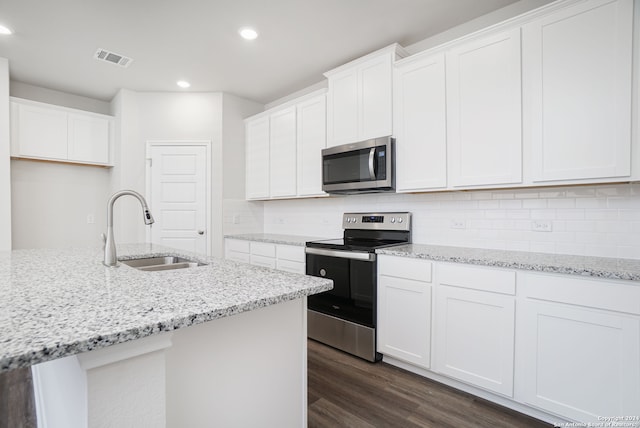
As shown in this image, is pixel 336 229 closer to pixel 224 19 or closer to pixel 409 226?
pixel 409 226

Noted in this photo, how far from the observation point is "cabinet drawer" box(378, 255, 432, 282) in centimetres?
217

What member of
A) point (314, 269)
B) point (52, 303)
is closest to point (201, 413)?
point (52, 303)

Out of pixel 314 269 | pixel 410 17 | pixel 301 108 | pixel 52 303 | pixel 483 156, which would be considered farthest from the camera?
pixel 301 108

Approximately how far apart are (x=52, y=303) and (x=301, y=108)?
116 inches

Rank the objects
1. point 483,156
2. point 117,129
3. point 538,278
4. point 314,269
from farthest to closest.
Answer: point 117,129, point 314,269, point 483,156, point 538,278

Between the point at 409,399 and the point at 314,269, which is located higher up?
the point at 314,269

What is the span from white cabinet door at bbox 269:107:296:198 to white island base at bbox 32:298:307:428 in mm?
2493

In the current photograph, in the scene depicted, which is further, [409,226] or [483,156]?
[409,226]

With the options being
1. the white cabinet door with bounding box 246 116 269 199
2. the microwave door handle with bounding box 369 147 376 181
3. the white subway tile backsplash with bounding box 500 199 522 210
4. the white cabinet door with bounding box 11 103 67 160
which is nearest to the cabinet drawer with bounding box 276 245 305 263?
the white cabinet door with bounding box 246 116 269 199

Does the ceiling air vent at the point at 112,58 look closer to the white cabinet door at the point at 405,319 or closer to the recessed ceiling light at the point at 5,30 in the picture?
the recessed ceiling light at the point at 5,30

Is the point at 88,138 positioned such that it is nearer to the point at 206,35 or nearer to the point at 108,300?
the point at 206,35

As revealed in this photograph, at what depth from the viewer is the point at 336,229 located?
3.50 m

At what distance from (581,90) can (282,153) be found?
270cm

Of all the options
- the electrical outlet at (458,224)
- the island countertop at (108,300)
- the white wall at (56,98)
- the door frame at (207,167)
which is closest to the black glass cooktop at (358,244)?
the electrical outlet at (458,224)
